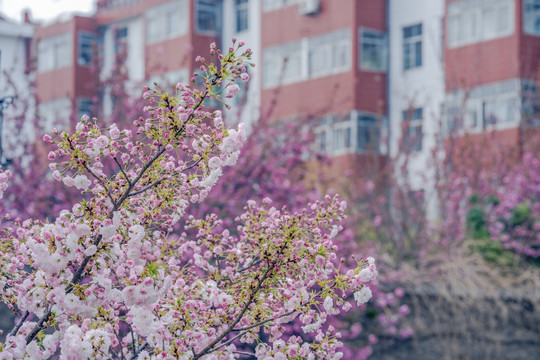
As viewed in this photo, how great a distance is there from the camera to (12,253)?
4.34m

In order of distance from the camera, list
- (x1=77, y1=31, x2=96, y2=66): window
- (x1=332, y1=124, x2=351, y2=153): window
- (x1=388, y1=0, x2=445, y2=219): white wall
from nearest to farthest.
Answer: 1. (x1=388, y1=0, x2=445, y2=219): white wall
2. (x1=332, y1=124, x2=351, y2=153): window
3. (x1=77, y1=31, x2=96, y2=66): window

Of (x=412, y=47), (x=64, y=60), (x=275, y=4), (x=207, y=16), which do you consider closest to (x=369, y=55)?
(x=412, y=47)

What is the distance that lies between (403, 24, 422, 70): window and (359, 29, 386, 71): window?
0.60m

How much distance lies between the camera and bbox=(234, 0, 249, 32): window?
30500mm

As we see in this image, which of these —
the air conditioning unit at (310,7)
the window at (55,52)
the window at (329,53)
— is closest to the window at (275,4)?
the air conditioning unit at (310,7)

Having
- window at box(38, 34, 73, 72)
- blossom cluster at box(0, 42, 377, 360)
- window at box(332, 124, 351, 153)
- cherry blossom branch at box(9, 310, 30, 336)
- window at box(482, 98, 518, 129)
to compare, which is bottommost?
cherry blossom branch at box(9, 310, 30, 336)

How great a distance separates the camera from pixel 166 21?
3194cm

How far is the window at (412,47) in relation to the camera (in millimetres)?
26453

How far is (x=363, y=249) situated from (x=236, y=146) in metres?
8.76

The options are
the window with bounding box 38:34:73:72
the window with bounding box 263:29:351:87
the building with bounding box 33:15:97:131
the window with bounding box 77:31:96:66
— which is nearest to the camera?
the window with bounding box 263:29:351:87


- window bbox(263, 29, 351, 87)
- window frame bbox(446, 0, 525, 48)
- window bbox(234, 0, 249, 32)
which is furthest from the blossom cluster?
window bbox(234, 0, 249, 32)

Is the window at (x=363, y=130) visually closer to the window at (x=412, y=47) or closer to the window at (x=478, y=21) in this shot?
the window at (x=412, y=47)

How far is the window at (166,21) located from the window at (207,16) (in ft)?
1.67

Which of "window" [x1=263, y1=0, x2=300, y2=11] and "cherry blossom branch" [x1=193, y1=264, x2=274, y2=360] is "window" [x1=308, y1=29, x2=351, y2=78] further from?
"cherry blossom branch" [x1=193, y1=264, x2=274, y2=360]
